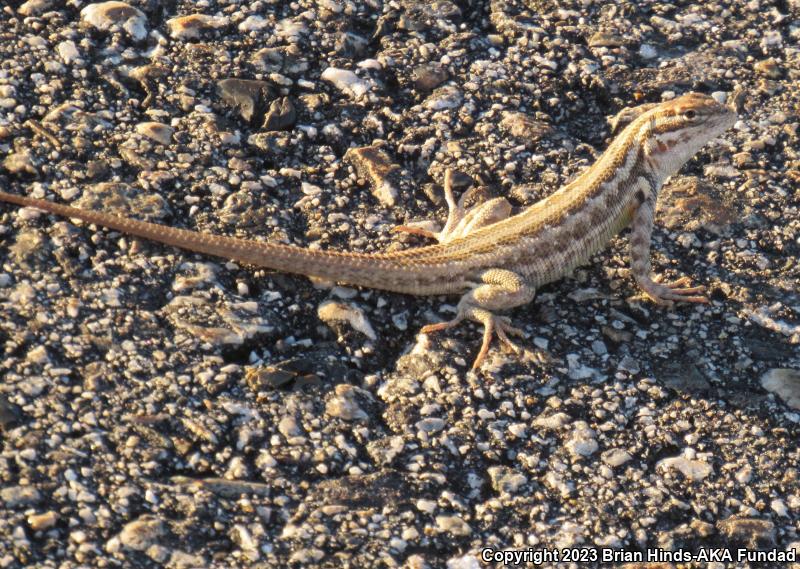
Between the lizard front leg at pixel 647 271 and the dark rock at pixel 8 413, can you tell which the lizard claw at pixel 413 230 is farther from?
the dark rock at pixel 8 413

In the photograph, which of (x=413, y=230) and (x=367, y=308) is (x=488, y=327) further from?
(x=413, y=230)

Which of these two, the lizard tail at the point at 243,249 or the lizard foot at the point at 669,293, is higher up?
the lizard tail at the point at 243,249

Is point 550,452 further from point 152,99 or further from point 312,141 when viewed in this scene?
point 152,99

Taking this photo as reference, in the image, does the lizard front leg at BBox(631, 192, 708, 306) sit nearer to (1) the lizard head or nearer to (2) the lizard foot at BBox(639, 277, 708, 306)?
(2) the lizard foot at BBox(639, 277, 708, 306)

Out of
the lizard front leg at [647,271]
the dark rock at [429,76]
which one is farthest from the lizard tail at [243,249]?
the dark rock at [429,76]

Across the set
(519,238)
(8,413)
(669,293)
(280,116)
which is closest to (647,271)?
(669,293)

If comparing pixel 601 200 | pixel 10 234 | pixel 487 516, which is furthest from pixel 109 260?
pixel 601 200
